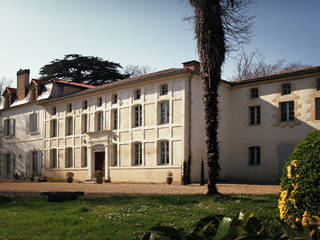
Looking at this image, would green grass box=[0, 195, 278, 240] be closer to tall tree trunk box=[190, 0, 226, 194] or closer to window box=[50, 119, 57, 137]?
tall tree trunk box=[190, 0, 226, 194]

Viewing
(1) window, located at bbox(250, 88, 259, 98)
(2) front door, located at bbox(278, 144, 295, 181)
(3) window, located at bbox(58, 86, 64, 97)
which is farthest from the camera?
(3) window, located at bbox(58, 86, 64, 97)

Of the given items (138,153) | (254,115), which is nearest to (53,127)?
(138,153)

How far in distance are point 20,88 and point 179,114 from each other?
19.4m

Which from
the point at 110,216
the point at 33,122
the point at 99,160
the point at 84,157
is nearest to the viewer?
the point at 110,216

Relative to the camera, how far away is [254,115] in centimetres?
2338

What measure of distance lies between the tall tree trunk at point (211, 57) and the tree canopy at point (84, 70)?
27.5 m

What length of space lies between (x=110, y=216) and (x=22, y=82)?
1183 inches

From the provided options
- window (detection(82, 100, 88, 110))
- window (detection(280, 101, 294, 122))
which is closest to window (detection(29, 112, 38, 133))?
window (detection(82, 100, 88, 110))

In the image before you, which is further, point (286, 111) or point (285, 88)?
point (285, 88)

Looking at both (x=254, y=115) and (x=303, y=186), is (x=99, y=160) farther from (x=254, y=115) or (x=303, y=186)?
(x=303, y=186)

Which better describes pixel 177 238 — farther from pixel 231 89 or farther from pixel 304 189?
pixel 231 89

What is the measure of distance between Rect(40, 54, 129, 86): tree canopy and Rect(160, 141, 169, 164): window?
724 inches

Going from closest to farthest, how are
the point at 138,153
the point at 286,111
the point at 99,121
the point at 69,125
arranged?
the point at 286,111, the point at 138,153, the point at 99,121, the point at 69,125

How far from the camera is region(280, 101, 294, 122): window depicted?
2180 centimetres
